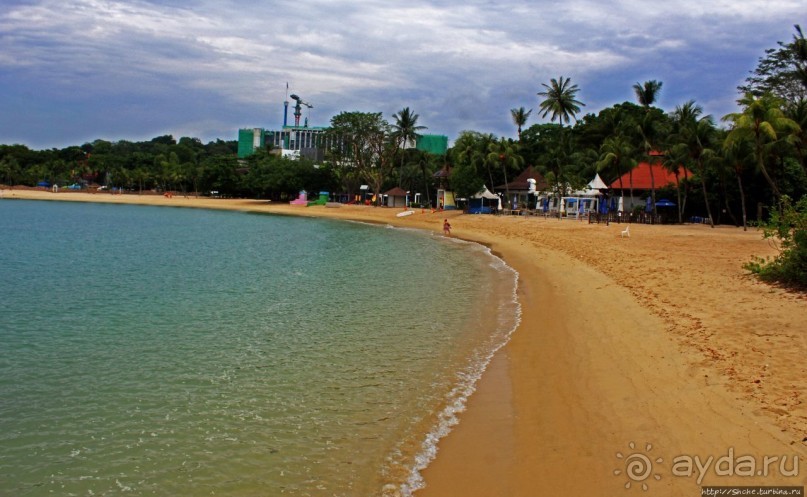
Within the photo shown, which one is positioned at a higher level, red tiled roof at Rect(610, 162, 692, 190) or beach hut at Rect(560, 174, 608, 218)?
red tiled roof at Rect(610, 162, 692, 190)

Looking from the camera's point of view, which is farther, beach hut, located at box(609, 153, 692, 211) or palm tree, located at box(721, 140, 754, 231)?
beach hut, located at box(609, 153, 692, 211)

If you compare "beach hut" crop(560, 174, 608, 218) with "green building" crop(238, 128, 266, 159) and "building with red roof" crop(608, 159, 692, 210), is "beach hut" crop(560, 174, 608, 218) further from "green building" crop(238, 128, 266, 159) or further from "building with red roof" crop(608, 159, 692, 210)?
"green building" crop(238, 128, 266, 159)

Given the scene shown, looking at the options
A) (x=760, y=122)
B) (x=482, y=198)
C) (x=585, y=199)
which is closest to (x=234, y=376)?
(x=760, y=122)

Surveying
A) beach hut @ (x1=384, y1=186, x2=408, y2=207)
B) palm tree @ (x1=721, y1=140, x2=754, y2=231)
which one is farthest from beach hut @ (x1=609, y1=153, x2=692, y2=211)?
beach hut @ (x1=384, y1=186, x2=408, y2=207)

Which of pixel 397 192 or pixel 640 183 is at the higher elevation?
pixel 640 183

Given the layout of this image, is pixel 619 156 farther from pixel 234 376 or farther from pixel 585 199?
pixel 234 376

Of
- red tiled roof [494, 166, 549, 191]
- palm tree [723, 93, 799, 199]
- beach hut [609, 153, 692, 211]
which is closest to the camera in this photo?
palm tree [723, 93, 799, 199]

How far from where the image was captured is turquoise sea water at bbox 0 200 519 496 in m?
6.37

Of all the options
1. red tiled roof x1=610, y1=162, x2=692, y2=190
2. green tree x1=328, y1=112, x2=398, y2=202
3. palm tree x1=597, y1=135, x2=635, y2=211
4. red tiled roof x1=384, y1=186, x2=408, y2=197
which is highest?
green tree x1=328, y1=112, x2=398, y2=202

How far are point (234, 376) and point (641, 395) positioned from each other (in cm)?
603

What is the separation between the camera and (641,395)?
323 inches

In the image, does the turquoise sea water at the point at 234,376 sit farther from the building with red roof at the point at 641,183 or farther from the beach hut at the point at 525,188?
the beach hut at the point at 525,188

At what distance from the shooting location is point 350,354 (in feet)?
36.1

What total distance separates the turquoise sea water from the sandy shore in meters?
0.63
